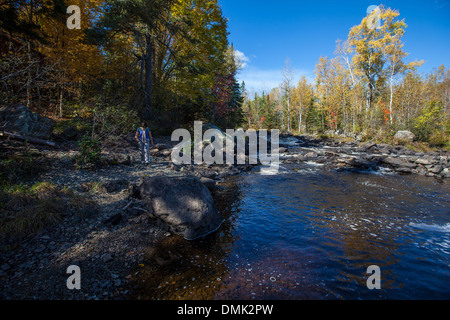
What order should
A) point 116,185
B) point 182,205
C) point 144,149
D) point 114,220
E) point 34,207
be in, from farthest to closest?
point 144,149 → point 116,185 → point 182,205 → point 114,220 → point 34,207

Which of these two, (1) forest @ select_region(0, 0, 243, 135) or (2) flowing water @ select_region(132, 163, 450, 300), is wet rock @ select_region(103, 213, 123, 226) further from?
(1) forest @ select_region(0, 0, 243, 135)

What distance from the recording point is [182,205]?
17.0ft

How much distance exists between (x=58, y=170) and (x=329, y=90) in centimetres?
4033

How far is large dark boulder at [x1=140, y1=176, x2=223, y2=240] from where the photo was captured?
16.4 feet

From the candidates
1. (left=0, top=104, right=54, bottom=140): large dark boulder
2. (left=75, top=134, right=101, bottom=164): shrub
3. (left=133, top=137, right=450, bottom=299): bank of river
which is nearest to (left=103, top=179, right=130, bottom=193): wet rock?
(left=75, top=134, right=101, bottom=164): shrub

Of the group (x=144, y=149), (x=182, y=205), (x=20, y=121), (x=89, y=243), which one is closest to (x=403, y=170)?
(x=182, y=205)

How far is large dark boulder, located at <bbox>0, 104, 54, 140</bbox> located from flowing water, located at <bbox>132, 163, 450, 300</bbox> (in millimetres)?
7458

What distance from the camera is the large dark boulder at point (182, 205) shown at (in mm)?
5012

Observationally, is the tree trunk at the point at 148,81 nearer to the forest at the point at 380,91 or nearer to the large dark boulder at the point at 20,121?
the large dark boulder at the point at 20,121

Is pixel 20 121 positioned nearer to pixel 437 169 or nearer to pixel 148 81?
pixel 148 81

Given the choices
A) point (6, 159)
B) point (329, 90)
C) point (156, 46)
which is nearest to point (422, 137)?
point (329, 90)

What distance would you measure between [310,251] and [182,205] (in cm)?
333

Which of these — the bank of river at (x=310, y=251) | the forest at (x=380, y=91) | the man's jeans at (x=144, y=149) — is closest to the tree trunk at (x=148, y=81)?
the man's jeans at (x=144, y=149)
